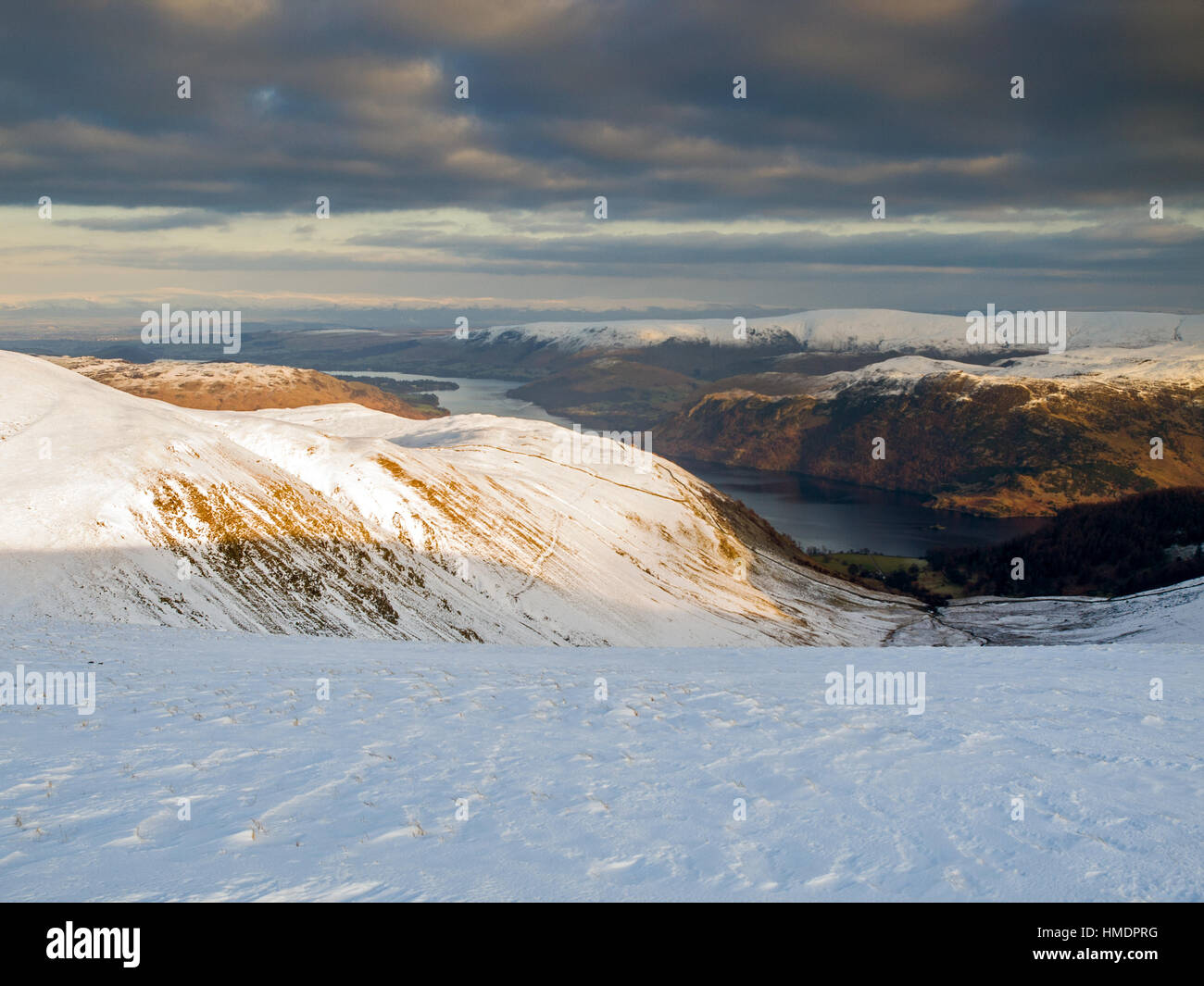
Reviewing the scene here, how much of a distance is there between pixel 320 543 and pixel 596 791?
71.8 meters

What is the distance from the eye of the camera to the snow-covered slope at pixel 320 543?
2354 inches

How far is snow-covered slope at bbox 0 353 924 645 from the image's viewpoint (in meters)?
59.8

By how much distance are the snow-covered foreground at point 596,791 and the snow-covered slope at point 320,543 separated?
41303 mm

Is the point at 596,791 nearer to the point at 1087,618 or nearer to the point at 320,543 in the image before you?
the point at 320,543

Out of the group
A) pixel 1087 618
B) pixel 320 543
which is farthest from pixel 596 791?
pixel 1087 618

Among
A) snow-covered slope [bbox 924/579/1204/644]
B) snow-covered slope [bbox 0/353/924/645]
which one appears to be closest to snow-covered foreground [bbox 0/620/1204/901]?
snow-covered slope [bbox 0/353/924/645]

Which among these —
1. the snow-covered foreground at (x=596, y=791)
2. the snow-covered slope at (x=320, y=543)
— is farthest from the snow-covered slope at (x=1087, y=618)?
the snow-covered foreground at (x=596, y=791)

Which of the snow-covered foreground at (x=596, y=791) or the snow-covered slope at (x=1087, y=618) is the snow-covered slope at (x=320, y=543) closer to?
the snow-covered slope at (x=1087, y=618)

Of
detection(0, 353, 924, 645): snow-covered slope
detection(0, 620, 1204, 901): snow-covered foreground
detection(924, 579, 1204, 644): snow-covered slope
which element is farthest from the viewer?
detection(924, 579, 1204, 644): snow-covered slope

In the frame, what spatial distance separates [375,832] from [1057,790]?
11.6 metres

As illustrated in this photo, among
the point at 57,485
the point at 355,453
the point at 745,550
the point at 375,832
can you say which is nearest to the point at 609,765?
the point at 375,832

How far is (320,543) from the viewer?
79.4 metres

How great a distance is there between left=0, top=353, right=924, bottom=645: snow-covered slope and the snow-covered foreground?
41303 mm

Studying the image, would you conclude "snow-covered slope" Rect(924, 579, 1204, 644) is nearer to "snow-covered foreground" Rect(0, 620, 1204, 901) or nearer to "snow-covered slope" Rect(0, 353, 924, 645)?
"snow-covered slope" Rect(0, 353, 924, 645)
